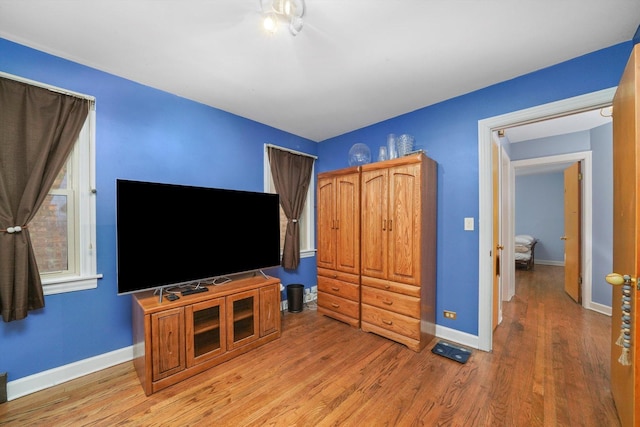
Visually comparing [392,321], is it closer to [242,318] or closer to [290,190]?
[242,318]

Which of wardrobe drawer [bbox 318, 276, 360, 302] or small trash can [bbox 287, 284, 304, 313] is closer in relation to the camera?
wardrobe drawer [bbox 318, 276, 360, 302]

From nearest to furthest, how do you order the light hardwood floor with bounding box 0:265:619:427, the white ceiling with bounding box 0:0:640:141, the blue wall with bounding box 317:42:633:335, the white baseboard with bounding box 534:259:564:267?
1. the white ceiling with bounding box 0:0:640:141
2. the light hardwood floor with bounding box 0:265:619:427
3. the blue wall with bounding box 317:42:633:335
4. the white baseboard with bounding box 534:259:564:267

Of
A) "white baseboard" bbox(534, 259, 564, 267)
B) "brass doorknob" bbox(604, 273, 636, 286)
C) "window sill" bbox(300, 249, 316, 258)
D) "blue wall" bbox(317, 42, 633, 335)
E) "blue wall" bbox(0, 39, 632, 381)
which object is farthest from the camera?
"white baseboard" bbox(534, 259, 564, 267)

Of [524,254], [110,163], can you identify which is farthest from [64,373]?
[524,254]

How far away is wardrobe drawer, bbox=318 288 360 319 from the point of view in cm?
278

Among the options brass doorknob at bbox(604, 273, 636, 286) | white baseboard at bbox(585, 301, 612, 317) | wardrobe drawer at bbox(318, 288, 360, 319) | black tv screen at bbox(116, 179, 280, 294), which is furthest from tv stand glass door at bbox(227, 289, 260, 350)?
white baseboard at bbox(585, 301, 612, 317)

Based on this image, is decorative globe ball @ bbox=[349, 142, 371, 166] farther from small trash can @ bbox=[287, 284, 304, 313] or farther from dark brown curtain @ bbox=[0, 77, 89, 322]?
dark brown curtain @ bbox=[0, 77, 89, 322]

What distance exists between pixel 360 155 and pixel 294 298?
6.76 feet

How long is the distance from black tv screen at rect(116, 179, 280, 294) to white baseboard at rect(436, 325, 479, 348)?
1.92 metres

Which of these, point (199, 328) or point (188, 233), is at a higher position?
point (188, 233)

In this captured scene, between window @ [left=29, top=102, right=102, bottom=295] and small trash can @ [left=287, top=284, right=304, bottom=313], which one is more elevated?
window @ [left=29, top=102, right=102, bottom=295]

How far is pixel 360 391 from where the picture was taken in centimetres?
178

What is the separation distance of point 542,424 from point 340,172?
8.45 feet

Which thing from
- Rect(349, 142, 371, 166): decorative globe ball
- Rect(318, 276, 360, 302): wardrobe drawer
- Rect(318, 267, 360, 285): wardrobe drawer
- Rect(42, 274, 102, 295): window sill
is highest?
Rect(349, 142, 371, 166): decorative globe ball
